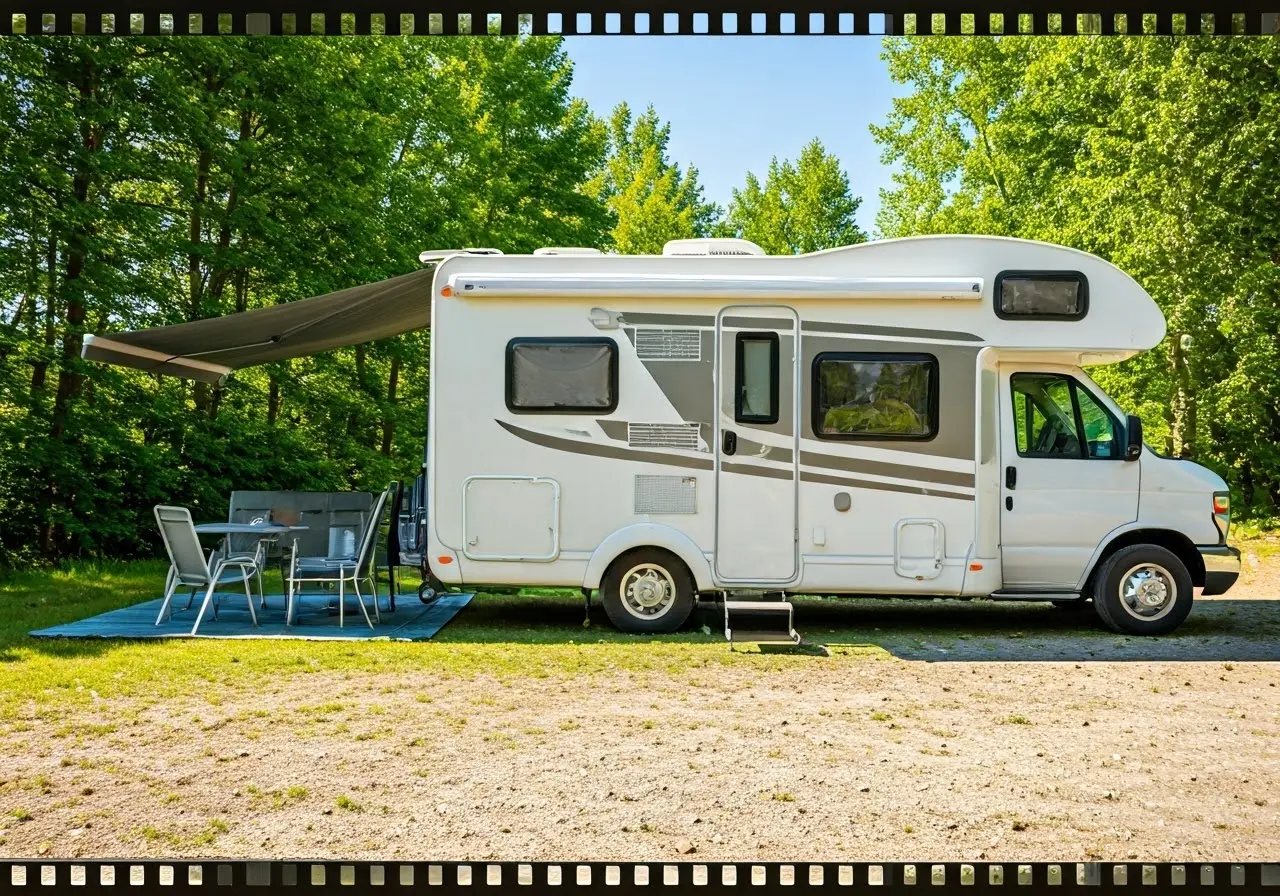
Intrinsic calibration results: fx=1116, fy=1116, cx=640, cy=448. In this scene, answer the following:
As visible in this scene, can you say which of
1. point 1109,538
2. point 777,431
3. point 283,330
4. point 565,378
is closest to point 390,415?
point 283,330

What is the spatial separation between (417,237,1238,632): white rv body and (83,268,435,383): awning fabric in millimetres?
774

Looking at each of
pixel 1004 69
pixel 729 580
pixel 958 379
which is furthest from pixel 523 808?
pixel 1004 69

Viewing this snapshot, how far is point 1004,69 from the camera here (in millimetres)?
27219

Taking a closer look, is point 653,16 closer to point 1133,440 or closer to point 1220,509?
point 1133,440

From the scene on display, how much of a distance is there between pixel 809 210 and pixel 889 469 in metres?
26.5

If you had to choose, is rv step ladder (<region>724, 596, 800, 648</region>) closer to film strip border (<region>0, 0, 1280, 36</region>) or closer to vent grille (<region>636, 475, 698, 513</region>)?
vent grille (<region>636, 475, 698, 513</region>)

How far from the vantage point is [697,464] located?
26.8ft

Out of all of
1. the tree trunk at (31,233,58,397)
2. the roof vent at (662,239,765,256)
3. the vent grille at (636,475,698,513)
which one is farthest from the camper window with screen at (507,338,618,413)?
the tree trunk at (31,233,58,397)

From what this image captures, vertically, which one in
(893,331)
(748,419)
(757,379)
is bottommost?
(748,419)

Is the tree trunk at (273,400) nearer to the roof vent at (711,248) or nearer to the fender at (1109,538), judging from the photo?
the roof vent at (711,248)

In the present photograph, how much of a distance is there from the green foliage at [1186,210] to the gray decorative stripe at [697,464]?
11.5m

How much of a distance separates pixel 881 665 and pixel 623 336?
9.80 ft

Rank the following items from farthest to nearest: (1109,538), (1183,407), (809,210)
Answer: (809,210)
(1183,407)
(1109,538)

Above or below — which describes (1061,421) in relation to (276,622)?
above
